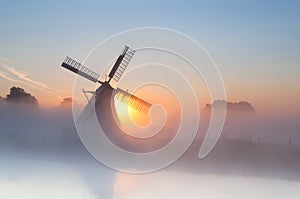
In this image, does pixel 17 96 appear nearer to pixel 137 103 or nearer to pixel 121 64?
pixel 121 64

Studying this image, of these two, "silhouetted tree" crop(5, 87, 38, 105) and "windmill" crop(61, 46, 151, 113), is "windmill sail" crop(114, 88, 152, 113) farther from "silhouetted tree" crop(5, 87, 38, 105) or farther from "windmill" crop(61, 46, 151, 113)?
"silhouetted tree" crop(5, 87, 38, 105)

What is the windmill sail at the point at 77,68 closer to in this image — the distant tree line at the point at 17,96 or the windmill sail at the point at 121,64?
the windmill sail at the point at 121,64

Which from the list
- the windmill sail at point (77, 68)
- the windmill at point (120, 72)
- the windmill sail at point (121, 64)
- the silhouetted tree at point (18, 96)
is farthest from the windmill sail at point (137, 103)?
the silhouetted tree at point (18, 96)

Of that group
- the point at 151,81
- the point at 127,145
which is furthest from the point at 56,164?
the point at 151,81

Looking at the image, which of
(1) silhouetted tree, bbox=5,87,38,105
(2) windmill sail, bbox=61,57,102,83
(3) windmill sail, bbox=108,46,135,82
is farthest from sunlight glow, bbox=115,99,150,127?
(1) silhouetted tree, bbox=5,87,38,105

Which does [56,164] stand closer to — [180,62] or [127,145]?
[127,145]

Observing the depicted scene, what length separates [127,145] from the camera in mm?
5031

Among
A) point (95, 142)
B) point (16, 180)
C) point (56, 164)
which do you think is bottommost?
point (16, 180)

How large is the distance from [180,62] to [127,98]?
844mm

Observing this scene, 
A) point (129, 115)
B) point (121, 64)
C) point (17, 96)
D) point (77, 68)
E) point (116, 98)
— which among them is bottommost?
point (17, 96)

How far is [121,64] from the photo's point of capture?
520 centimetres

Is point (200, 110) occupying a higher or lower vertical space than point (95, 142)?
Answer: higher

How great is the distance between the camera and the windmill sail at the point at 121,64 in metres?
4.81

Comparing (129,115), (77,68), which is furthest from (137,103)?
(77,68)
